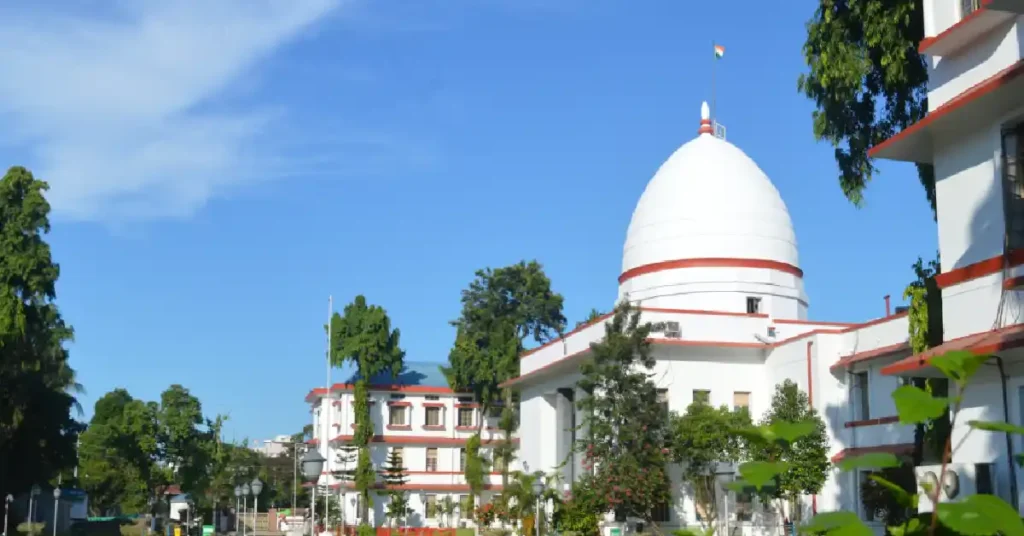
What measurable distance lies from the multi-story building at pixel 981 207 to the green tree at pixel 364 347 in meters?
40.4

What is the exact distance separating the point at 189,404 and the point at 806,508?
3607cm

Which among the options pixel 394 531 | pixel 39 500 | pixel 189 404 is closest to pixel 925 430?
pixel 394 531

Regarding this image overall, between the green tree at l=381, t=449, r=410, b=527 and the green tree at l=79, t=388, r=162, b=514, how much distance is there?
470 inches

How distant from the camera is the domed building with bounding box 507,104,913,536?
27.8 metres

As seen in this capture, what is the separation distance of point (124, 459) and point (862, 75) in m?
48.5

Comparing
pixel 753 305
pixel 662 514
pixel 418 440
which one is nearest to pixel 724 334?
pixel 753 305

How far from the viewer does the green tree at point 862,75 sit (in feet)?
53.8

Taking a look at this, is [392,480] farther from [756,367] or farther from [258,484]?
[258,484]

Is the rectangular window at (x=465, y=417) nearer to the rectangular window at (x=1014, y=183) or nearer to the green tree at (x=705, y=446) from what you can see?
the green tree at (x=705, y=446)

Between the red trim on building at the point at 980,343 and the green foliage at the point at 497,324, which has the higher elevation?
the green foliage at the point at 497,324

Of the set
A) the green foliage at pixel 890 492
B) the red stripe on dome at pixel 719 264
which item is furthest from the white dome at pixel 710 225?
the green foliage at pixel 890 492

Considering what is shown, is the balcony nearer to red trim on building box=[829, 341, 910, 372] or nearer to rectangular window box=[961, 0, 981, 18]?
rectangular window box=[961, 0, 981, 18]

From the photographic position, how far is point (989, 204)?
1173 cm

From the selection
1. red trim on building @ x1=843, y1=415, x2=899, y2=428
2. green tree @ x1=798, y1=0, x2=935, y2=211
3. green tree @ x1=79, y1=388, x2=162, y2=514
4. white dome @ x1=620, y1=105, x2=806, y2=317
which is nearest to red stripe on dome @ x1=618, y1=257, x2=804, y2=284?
white dome @ x1=620, y1=105, x2=806, y2=317
